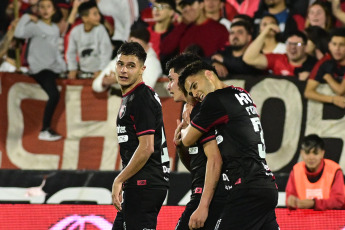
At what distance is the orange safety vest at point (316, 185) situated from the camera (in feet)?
26.9

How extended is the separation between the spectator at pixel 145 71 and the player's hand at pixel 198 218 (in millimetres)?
4440

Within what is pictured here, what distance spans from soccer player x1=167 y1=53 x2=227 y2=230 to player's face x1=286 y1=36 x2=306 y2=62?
4.13 m

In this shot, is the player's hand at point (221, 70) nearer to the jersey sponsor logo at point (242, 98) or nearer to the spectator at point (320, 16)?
the spectator at point (320, 16)

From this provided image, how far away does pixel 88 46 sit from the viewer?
10617 mm

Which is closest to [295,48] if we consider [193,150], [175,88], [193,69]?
[175,88]

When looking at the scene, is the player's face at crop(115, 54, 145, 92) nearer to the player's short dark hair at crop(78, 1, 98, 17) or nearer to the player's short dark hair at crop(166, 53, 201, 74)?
the player's short dark hair at crop(166, 53, 201, 74)

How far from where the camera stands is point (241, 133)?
16.6ft

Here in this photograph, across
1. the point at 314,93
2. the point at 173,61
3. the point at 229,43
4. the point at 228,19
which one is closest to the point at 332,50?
the point at 314,93

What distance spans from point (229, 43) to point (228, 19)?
1101mm

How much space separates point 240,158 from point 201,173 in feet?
2.38

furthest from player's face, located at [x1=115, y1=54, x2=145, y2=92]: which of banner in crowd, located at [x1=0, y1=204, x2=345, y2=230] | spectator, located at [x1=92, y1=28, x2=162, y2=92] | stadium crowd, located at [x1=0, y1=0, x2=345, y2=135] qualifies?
stadium crowd, located at [x1=0, y1=0, x2=345, y2=135]

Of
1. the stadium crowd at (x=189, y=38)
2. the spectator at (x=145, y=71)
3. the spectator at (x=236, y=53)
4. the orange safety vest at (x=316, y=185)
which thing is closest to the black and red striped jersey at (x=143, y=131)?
the orange safety vest at (x=316, y=185)

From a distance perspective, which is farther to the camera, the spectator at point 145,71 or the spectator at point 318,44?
the spectator at point 318,44

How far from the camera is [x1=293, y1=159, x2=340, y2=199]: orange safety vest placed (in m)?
8.19
